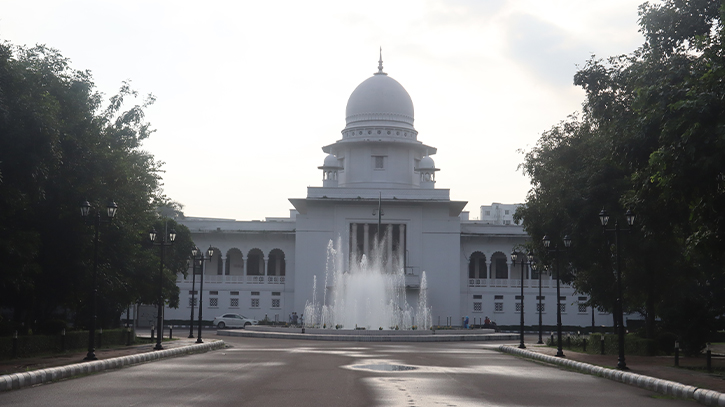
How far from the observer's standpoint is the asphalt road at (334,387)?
12820 millimetres

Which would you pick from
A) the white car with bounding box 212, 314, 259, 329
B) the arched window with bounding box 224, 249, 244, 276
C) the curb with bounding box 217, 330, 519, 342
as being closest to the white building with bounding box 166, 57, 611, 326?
the arched window with bounding box 224, 249, 244, 276

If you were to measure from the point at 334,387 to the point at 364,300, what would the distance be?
35350mm

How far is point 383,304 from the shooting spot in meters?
49.6

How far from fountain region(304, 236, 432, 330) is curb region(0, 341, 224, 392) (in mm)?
20409

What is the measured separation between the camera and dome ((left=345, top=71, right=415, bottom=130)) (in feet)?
221

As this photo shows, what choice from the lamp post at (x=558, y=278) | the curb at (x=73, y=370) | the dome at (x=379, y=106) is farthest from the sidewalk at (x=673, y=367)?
the dome at (x=379, y=106)

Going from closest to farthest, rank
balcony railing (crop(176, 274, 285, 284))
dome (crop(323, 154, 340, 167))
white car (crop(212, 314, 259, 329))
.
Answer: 1. white car (crop(212, 314, 259, 329))
2. balcony railing (crop(176, 274, 285, 284))
3. dome (crop(323, 154, 340, 167))

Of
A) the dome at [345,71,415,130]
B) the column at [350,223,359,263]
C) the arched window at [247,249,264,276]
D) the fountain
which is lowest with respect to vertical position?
the fountain

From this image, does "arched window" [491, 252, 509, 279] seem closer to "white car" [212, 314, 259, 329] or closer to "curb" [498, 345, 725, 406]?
"white car" [212, 314, 259, 329]

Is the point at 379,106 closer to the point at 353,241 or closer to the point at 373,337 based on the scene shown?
the point at 353,241

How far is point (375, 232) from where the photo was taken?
2557 inches

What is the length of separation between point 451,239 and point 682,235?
3917cm


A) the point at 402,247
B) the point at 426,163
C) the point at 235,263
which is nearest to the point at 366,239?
the point at 402,247

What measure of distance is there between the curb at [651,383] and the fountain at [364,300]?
907 inches
